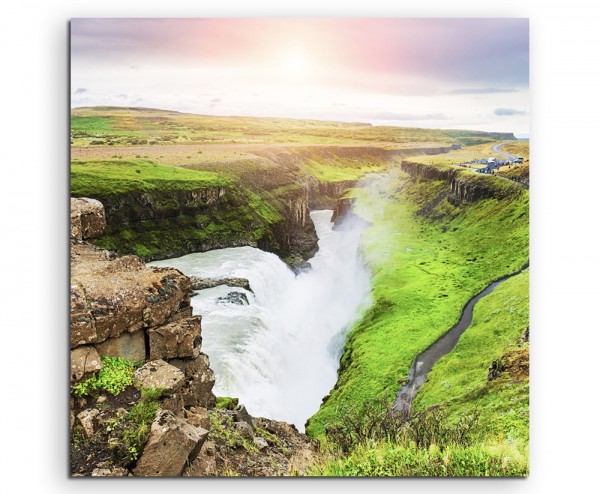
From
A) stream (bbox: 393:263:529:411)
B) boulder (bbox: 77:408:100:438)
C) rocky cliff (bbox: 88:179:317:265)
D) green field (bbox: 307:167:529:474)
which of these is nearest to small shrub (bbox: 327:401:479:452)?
green field (bbox: 307:167:529:474)

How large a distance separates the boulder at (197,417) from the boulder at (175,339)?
2.07 feet

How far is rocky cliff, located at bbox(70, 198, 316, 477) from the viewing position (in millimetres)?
6000

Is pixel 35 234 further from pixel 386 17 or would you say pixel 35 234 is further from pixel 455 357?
pixel 455 357

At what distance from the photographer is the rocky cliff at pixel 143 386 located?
6.00 meters

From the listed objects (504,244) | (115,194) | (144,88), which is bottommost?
(504,244)

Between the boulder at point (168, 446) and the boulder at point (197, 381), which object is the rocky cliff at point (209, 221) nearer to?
the boulder at point (197, 381)

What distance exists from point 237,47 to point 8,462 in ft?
Answer: 18.6

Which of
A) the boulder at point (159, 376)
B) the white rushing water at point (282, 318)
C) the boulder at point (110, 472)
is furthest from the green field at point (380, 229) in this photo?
the boulder at point (110, 472)

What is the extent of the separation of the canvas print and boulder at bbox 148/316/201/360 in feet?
0.08

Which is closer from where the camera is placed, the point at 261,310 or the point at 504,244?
the point at 504,244

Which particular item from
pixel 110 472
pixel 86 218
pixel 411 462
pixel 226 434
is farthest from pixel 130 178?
pixel 411 462

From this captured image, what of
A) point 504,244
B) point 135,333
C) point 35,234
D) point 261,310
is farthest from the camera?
point 261,310

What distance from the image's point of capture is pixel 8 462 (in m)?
6.84

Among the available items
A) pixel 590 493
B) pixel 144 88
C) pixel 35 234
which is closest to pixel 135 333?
pixel 35 234
